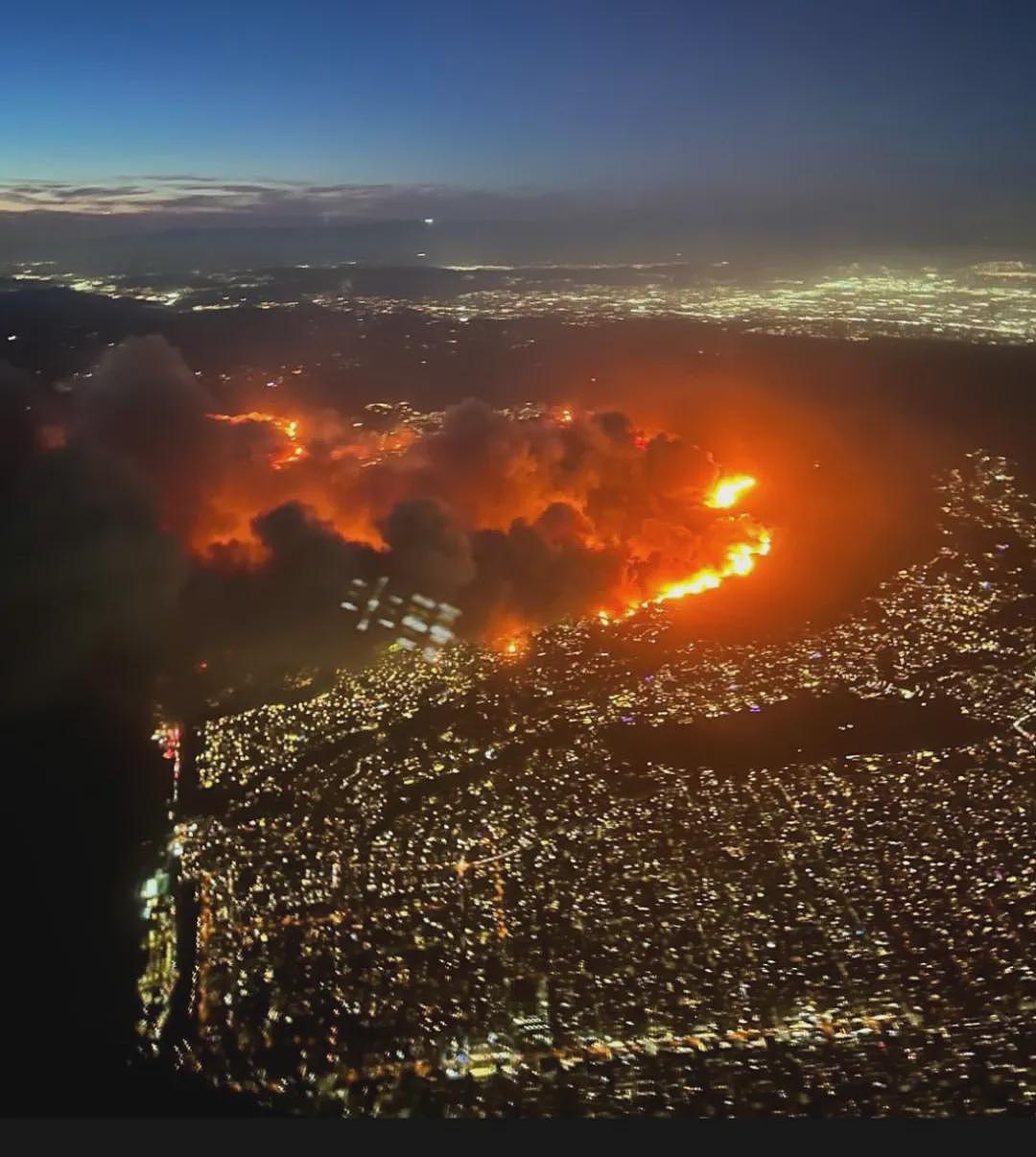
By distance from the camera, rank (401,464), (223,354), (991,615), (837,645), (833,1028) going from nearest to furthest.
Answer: (833,1028) → (837,645) → (991,615) → (401,464) → (223,354)

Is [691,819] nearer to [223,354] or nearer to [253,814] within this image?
[253,814]

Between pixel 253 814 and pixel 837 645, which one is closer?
pixel 253 814

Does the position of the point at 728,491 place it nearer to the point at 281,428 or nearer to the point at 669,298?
the point at 281,428

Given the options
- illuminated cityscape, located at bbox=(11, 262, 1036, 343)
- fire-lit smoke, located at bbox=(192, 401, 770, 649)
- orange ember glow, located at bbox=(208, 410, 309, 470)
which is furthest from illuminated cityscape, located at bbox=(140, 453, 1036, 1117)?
illuminated cityscape, located at bbox=(11, 262, 1036, 343)

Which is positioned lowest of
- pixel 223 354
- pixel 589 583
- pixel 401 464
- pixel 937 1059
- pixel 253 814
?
pixel 937 1059

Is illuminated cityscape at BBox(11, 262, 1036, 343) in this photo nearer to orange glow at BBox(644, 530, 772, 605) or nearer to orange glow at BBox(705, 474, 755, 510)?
orange glow at BBox(705, 474, 755, 510)

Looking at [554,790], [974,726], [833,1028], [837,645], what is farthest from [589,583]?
[833,1028]

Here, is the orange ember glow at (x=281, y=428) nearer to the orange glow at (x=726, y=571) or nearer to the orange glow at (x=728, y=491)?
the orange glow at (x=726, y=571)
